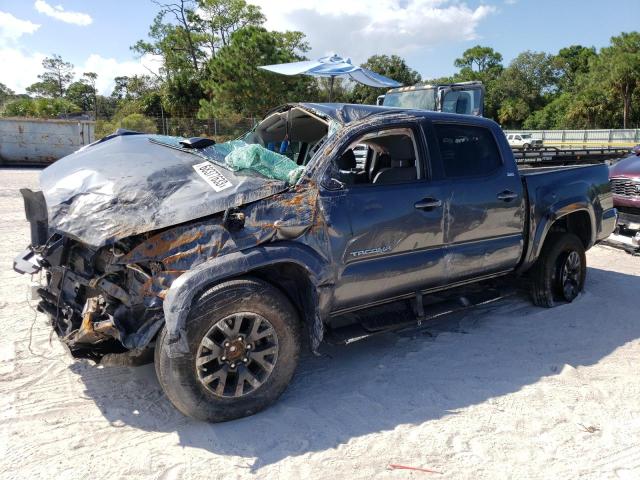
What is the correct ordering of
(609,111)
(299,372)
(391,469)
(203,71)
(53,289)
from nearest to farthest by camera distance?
(391,469) < (53,289) < (299,372) < (203,71) < (609,111)

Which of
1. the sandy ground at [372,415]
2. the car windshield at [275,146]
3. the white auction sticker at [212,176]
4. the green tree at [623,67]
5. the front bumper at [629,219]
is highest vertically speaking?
the green tree at [623,67]

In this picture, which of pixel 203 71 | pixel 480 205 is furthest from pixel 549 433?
pixel 203 71

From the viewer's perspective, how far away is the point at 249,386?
3.51m

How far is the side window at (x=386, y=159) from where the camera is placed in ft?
13.7

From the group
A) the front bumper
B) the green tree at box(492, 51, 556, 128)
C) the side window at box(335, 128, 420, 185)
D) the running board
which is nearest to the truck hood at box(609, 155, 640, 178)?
the front bumper

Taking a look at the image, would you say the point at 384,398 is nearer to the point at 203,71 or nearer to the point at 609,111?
the point at 203,71

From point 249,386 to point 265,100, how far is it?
27665mm

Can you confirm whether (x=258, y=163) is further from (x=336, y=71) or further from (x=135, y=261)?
(x=336, y=71)

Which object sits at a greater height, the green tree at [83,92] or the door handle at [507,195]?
the green tree at [83,92]

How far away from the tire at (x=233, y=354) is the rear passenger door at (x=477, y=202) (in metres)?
1.67

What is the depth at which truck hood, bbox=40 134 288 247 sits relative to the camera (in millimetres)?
3283

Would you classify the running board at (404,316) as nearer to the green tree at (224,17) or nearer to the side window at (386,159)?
the side window at (386,159)

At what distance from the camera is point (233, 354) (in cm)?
341

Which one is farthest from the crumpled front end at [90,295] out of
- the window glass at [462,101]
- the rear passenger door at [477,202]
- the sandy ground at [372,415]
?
the window glass at [462,101]
